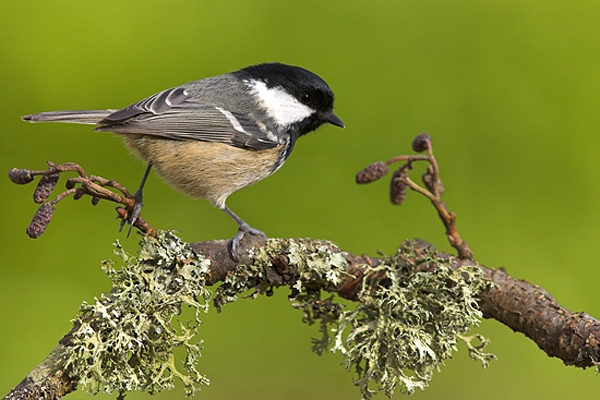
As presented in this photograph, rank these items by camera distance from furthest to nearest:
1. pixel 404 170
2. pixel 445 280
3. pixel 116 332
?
pixel 404 170, pixel 445 280, pixel 116 332

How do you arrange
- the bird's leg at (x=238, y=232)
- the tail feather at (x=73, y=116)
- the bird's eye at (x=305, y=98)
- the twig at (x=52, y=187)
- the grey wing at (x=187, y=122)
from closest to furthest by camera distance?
1. the twig at (x=52, y=187)
2. the bird's leg at (x=238, y=232)
3. the tail feather at (x=73, y=116)
4. the grey wing at (x=187, y=122)
5. the bird's eye at (x=305, y=98)

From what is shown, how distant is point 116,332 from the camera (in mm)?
1312

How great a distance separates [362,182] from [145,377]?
68 centimetres

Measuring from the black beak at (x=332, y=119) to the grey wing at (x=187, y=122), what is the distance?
0.18 metres

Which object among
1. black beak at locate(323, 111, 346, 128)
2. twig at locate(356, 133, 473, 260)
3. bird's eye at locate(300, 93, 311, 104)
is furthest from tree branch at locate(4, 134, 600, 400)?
bird's eye at locate(300, 93, 311, 104)

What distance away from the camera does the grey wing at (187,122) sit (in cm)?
192

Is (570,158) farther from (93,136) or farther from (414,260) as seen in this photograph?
(93,136)

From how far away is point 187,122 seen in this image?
2.10 m

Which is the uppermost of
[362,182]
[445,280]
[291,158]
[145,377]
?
[291,158]

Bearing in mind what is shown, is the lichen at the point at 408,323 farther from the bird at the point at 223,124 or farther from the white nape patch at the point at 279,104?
the white nape patch at the point at 279,104

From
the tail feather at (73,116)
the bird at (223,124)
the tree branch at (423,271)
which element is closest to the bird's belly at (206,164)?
the bird at (223,124)

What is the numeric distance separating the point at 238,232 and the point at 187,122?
0.62 metres

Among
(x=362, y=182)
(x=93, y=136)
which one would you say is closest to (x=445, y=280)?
(x=362, y=182)

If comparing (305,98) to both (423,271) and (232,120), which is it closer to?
(232,120)
